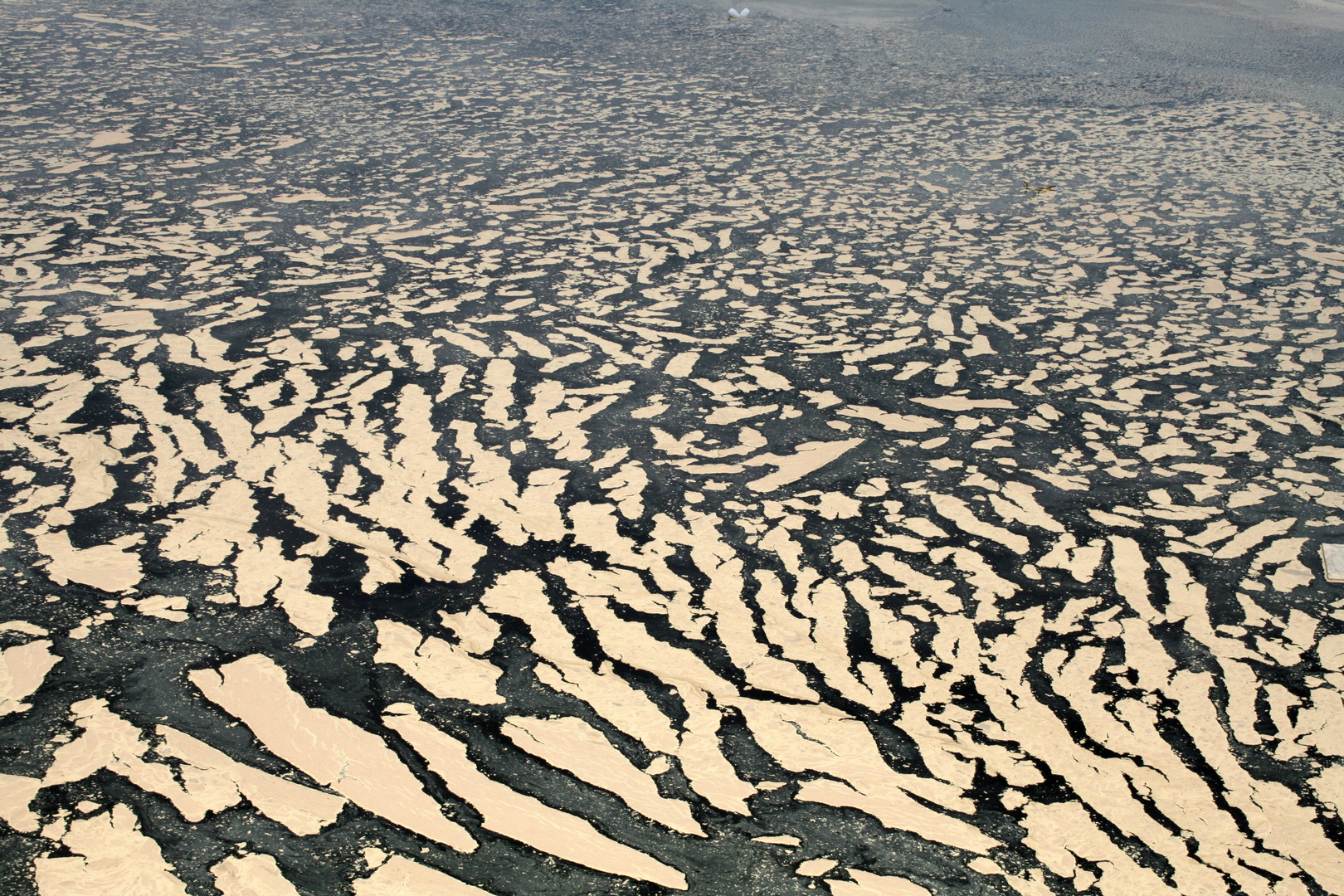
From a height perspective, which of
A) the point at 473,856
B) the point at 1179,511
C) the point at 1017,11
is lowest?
the point at 473,856

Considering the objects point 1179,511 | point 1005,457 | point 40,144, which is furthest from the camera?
point 40,144

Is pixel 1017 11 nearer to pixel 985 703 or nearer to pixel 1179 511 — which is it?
pixel 1179 511

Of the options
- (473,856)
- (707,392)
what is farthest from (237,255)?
(473,856)

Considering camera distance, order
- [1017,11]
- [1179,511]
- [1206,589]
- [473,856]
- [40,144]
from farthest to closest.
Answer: [1017,11] → [40,144] → [1179,511] → [1206,589] → [473,856]

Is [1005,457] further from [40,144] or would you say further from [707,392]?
[40,144]

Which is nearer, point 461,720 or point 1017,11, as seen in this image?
point 461,720

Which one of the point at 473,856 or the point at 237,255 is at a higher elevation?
the point at 237,255
